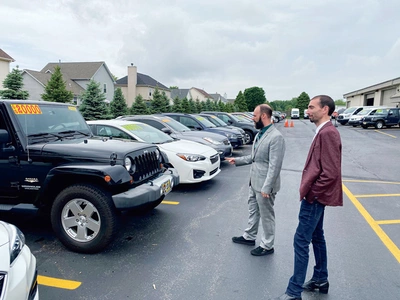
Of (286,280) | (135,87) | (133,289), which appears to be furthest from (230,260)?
(135,87)

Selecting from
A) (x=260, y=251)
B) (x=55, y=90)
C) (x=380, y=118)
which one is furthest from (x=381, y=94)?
(x=260, y=251)

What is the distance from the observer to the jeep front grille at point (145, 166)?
13.6 ft

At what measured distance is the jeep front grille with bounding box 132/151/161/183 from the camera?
4.14 meters

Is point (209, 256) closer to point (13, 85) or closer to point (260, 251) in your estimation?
point (260, 251)

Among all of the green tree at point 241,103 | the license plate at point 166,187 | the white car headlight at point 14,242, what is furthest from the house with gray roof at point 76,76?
the green tree at point 241,103

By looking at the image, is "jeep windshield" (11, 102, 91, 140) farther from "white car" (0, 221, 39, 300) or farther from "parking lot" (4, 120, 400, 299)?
"white car" (0, 221, 39, 300)

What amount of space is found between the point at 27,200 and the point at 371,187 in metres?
7.33

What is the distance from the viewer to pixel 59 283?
10.4ft

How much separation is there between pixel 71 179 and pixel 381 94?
47.4m

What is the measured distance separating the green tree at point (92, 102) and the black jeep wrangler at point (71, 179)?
17.7 m

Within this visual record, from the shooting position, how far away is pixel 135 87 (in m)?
49.4

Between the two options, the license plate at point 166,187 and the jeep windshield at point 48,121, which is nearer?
the jeep windshield at point 48,121

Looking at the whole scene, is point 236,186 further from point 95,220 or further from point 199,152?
point 95,220

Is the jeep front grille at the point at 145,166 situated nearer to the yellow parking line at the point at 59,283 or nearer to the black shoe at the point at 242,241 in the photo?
the yellow parking line at the point at 59,283
